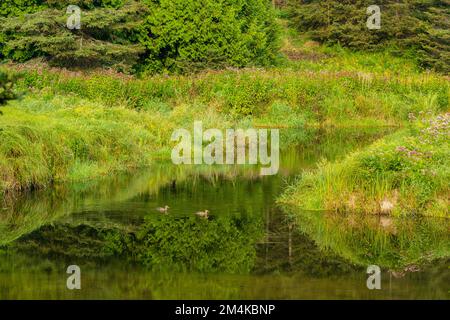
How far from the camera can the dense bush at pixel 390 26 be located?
35.9m

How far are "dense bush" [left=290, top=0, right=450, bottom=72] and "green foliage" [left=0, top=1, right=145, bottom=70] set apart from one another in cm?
1145

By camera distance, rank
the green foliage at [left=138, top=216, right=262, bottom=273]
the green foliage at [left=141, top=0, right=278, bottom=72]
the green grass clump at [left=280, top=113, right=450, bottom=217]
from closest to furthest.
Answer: the green foliage at [left=138, top=216, right=262, bottom=273], the green grass clump at [left=280, top=113, right=450, bottom=217], the green foliage at [left=141, top=0, right=278, bottom=72]

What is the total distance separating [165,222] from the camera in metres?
12.0

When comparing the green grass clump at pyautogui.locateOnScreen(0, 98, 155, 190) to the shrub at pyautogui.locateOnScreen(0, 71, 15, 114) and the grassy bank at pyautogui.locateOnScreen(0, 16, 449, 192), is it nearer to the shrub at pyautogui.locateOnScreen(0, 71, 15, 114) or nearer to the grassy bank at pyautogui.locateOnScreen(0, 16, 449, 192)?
the grassy bank at pyautogui.locateOnScreen(0, 16, 449, 192)

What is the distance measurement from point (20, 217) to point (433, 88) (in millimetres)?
18765

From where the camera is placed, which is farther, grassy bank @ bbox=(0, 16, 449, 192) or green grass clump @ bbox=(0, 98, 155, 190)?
grassy bank @ bbox=(0, 16, 449, 192)

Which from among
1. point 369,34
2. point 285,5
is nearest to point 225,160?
point 369,34

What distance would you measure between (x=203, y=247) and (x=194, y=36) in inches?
776

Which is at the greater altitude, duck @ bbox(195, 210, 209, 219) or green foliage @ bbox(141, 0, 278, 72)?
green foliage @ bbox(141, 0, 278, 72)

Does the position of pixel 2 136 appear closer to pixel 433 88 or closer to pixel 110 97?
pixel 110 97

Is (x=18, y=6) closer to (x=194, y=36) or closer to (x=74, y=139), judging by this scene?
(x=194, y=36)

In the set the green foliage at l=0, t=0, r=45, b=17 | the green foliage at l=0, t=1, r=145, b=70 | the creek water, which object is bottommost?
the creek water

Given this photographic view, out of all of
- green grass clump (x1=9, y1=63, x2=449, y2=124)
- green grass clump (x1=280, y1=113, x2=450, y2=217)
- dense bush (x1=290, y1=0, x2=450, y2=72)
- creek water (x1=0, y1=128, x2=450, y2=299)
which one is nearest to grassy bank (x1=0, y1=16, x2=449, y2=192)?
green grass clump (x1=9, y1=63, x2=449, y2=124)

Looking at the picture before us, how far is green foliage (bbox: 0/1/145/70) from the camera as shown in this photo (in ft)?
91.7
